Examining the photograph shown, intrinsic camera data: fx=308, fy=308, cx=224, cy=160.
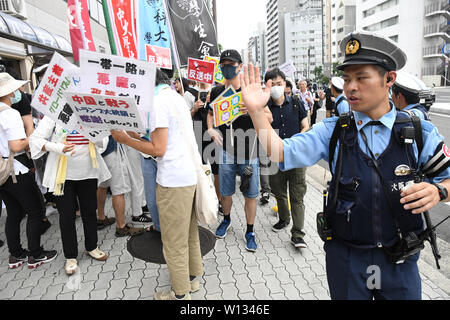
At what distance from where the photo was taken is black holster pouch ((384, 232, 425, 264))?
1440 mm

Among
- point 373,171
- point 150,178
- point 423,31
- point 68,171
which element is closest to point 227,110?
point 150,178

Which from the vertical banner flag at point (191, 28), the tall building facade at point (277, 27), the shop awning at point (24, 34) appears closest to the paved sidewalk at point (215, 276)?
the vertical banner flag at point (191, 28)

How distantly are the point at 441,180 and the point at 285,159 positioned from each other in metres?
0.76

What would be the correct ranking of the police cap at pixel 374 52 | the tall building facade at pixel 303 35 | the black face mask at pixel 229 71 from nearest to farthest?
1. the police cap at pixel 374 52
2. the black face mask at pixel 229 71
3. the tall building facade at pixel 303 35

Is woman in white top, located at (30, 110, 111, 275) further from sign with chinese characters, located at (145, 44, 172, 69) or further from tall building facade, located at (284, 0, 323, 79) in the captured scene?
tall building facade, located at (284, 0, 323, 79)

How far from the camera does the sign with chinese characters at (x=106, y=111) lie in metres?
1.92

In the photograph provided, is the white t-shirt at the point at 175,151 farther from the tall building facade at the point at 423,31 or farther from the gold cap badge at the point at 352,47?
the tall building facade at the point at 423,31

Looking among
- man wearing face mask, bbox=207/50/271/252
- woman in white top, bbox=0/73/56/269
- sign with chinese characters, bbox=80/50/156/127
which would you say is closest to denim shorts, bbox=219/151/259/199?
man wearing face mask, bbox=207/50/271/252

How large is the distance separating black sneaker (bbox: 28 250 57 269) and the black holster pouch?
3.44m

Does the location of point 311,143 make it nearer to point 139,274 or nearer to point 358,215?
point 358,215

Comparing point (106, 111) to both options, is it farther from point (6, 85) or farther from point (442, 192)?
point (442, 192)

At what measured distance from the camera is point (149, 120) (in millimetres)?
2211

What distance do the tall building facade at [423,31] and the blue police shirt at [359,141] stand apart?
47381 millimetres

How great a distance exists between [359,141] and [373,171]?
0.55 feet
